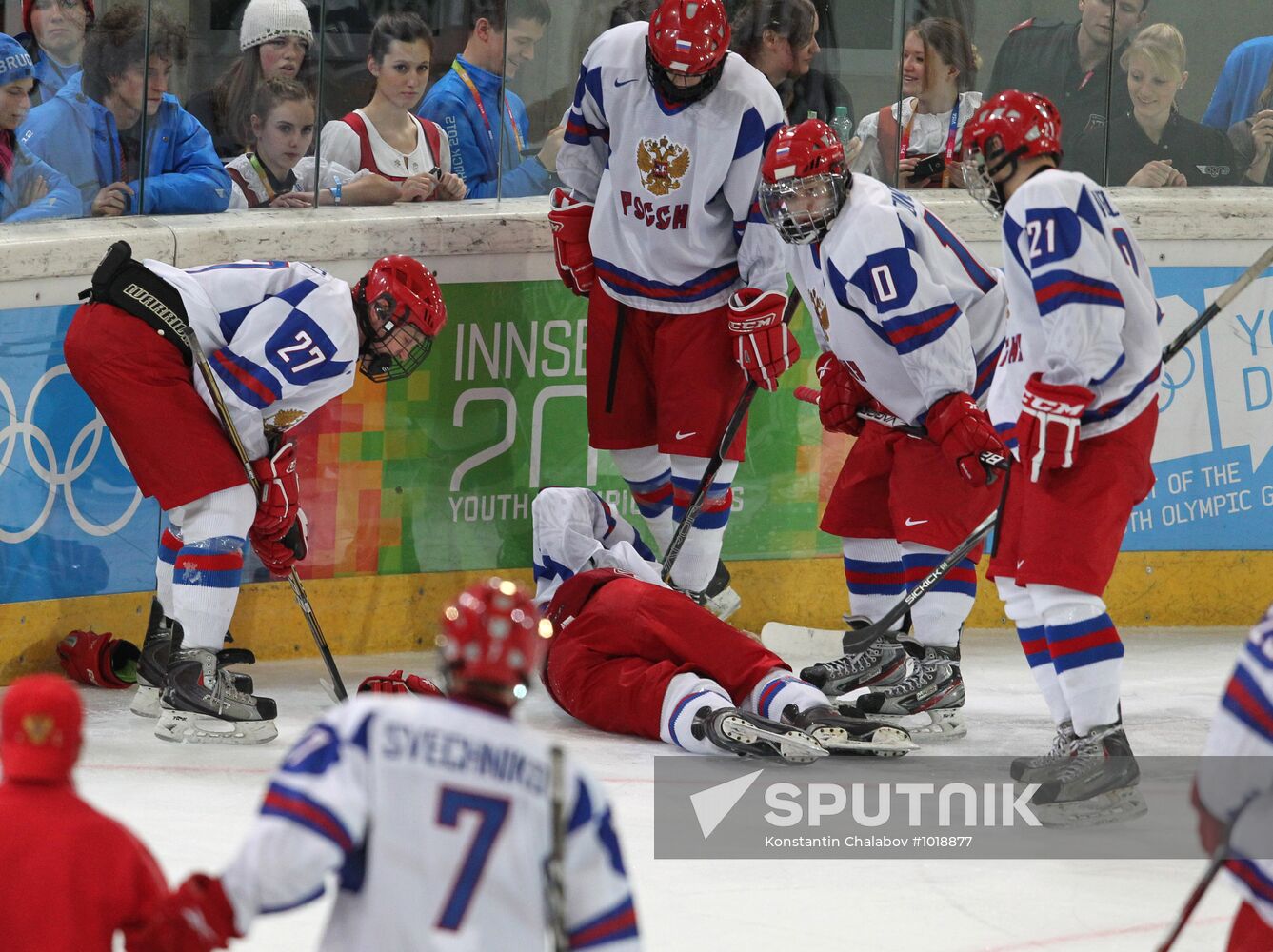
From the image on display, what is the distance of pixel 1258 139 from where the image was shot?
6.21 meters

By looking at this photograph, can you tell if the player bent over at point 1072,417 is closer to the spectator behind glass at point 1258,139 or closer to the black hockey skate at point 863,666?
the black hockey skate at point 863,666

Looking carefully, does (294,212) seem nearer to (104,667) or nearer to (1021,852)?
(104,667)

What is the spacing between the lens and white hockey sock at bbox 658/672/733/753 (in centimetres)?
414

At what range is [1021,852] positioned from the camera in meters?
3.69

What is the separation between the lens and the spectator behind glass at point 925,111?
5.82m

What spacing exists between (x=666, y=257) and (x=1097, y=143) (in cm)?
171

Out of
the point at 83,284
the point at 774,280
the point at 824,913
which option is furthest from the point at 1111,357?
the point at 83,284

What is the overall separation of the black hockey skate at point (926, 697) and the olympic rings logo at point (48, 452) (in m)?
1.93

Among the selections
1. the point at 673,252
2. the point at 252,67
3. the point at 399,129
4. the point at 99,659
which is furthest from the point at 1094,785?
the point at 252,67

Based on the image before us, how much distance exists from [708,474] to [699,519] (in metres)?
0.17

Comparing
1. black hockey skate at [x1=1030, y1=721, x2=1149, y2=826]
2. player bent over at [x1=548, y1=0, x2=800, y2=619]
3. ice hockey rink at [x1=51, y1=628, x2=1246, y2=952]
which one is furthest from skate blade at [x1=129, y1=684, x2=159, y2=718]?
black hockey skate at [x1=1030, y1=721, x2=1149, y2=826]

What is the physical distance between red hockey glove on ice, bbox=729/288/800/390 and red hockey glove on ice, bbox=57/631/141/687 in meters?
1.74

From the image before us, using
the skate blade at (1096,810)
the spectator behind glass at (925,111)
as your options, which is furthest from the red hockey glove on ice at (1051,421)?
the spectator behind glass at (925,111)

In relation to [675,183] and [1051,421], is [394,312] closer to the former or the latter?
[675,183]
